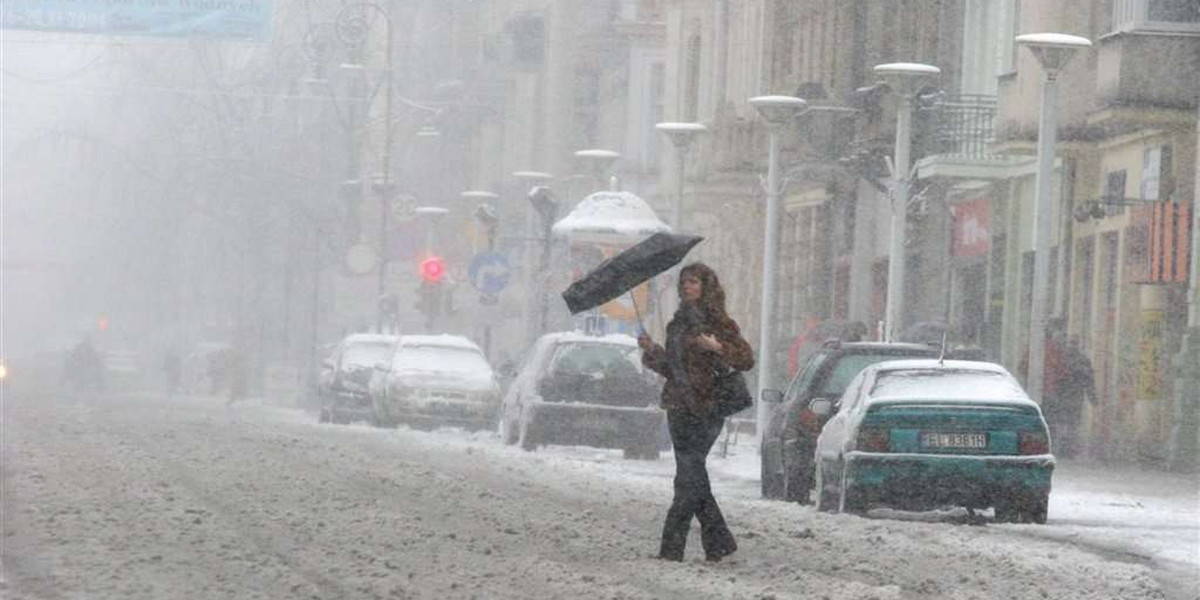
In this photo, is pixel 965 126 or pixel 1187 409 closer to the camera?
pixel 1187 409

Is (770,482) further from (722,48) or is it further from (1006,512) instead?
(722,48)

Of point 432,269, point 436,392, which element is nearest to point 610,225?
point 436,392

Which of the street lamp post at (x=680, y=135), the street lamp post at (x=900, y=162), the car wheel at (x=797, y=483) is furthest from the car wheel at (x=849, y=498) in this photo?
the street lamp post at (x=680, y=135)

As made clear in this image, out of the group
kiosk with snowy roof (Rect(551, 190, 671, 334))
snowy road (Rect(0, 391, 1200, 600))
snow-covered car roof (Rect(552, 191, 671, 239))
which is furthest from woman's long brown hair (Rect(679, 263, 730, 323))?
snow-covered car roof (Rect(552, 191, 671, 239))

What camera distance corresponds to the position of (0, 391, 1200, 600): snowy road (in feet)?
49.4

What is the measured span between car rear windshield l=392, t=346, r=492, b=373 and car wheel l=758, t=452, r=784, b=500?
19.6m

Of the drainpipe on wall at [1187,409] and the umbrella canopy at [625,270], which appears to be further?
the drainpipe on wall at [1187,409]

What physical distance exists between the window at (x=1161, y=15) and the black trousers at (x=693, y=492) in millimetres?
21925

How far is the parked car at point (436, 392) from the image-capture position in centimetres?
4609

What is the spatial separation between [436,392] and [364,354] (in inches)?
221

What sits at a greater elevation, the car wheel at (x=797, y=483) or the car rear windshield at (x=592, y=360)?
the car rear windshield at (x=592, y=360)

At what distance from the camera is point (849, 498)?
22906 millimetres

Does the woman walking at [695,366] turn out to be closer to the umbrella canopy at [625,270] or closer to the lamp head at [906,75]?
the umbrella canopy at [625,270]

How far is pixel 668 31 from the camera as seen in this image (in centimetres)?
6981
